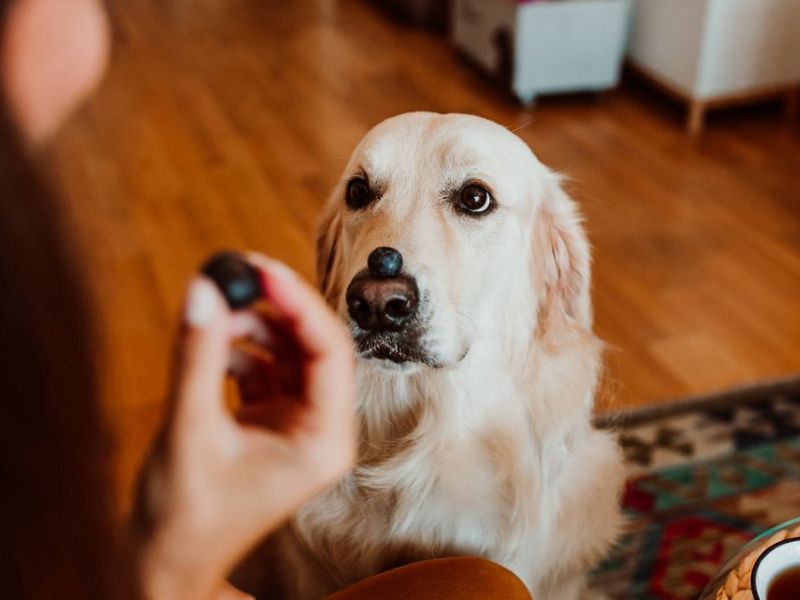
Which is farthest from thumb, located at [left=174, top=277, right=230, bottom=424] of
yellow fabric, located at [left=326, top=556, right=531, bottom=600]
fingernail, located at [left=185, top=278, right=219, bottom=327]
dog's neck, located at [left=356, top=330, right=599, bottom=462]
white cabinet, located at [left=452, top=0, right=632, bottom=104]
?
white cabinet, located at [left=452, top=0, right=632, bottom=104]

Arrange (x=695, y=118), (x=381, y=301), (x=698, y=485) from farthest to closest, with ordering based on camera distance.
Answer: (x=695, y=118) → (x=698, y=485) → (x=381, y=301)

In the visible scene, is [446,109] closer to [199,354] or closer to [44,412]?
[199,354]

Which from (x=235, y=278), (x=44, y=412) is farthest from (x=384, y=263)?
(x=44, y=412)

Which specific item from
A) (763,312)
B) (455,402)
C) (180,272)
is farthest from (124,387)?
(763,312)

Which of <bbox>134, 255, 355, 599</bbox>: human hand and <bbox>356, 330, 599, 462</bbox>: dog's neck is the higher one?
<bbox>134, 255, 355, 599</bbox>: human hand

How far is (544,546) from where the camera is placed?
52.7 inches

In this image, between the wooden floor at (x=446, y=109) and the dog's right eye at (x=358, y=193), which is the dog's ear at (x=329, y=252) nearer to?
the dog's right eye at (x=358, y=193)

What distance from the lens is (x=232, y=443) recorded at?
539 millimetres

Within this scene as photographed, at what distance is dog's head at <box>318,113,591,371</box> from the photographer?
3.81 ft

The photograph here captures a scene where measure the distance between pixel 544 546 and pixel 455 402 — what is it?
0.27 metres

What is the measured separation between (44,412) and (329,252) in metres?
1.17

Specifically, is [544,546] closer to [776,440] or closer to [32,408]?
[776,440]

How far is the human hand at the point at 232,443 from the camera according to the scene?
498 millimetres

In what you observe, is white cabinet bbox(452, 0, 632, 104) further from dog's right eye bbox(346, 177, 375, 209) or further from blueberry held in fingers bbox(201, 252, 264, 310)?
blueberry held in fingers bbox(201, 252, 264, 310)
